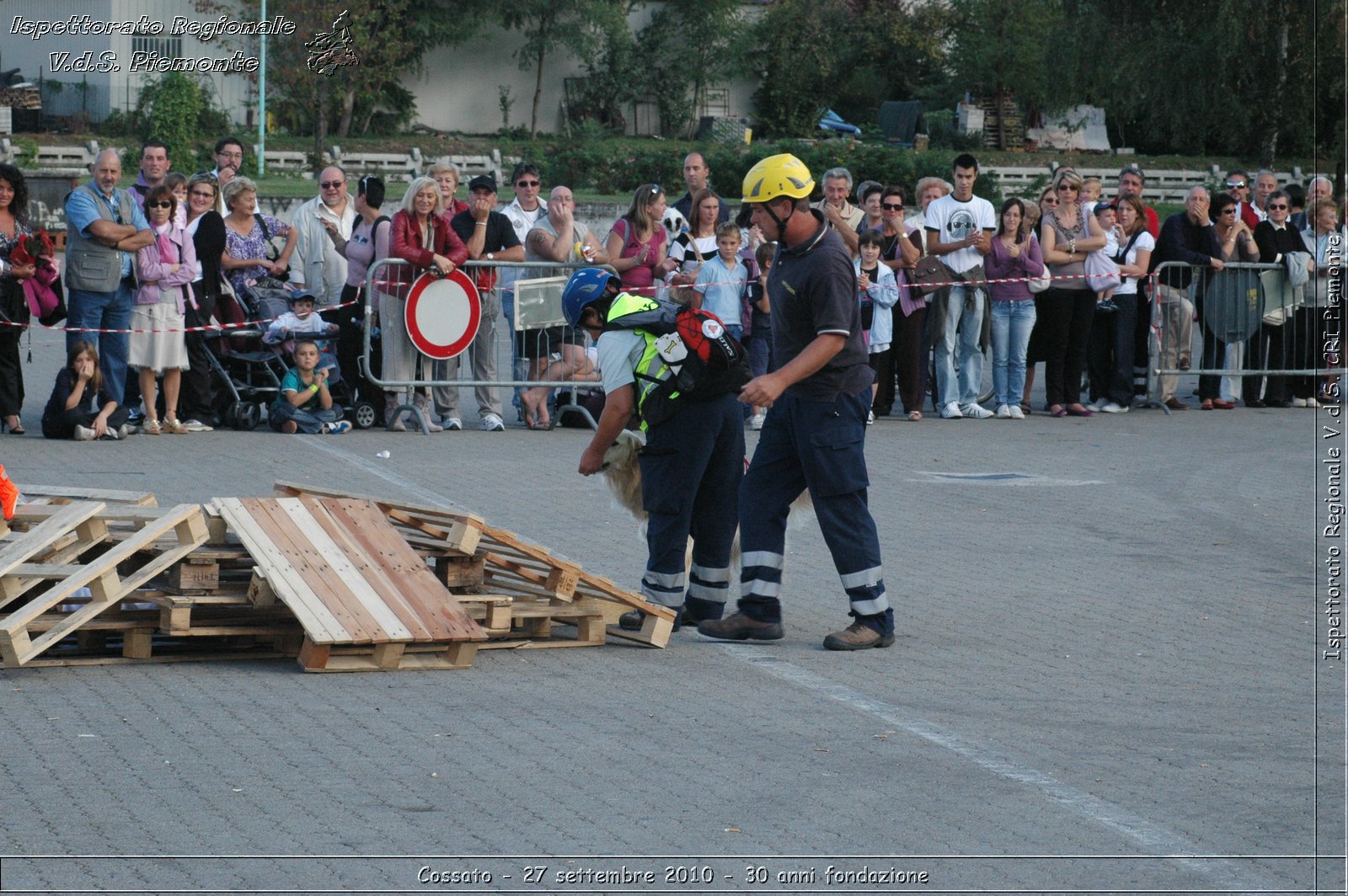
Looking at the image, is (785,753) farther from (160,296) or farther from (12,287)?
(12,287)

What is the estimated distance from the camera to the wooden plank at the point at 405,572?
733 centimetres

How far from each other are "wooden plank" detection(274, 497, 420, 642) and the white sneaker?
9725 millimetres

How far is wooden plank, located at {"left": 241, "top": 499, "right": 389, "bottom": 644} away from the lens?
717cm

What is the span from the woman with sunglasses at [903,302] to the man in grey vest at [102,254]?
6.60 m

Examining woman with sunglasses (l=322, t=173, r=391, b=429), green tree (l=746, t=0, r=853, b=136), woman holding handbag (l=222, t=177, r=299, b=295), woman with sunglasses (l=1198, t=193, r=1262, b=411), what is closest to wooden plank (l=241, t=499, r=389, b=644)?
woman with sunglasses (l=322, t=173, r=391, b=429)

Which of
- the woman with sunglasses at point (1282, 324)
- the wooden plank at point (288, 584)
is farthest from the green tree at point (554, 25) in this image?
the wooden plank at point (288, 584)

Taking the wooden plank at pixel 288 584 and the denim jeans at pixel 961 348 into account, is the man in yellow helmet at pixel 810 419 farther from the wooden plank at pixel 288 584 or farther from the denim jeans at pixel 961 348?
the denim jeans at pixel 961 348

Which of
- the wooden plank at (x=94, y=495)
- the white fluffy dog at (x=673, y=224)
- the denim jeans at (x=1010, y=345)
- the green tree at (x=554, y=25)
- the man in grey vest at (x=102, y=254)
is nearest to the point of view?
the wooden plank at (x=94, y=495)

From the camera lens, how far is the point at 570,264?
1519cm

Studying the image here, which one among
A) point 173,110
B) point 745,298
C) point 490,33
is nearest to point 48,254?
point 745,298

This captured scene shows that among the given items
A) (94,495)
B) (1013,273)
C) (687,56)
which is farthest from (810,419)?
(687,56)

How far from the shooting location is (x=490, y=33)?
6519 centimetres

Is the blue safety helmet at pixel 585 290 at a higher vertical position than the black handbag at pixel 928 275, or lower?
lower

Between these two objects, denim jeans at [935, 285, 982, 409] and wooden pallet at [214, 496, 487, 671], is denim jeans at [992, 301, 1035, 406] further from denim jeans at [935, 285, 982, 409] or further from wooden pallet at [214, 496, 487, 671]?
wooden pallet at [214, 496, 487, 671]
